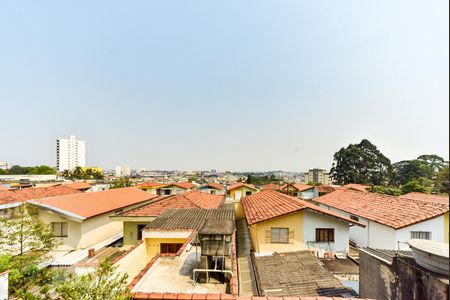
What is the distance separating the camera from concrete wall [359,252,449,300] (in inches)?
163

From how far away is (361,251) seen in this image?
7.41 meters

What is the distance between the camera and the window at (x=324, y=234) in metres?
13.8

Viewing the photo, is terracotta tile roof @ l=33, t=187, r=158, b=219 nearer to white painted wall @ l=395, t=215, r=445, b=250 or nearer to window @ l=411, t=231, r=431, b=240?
white painted wall @ l=395, t=215, r=445, b=250

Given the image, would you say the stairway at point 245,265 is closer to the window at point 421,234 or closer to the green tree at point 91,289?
the green tree at point 91,289

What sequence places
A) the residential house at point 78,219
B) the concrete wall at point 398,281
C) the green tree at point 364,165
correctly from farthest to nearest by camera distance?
the green tree at point 364,165
the residential house at point 78,219
the concrete wall at point 398,281

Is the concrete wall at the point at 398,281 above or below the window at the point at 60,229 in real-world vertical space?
above

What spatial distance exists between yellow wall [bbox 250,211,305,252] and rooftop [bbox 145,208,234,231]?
2460 mm

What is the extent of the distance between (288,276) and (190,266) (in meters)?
4.13

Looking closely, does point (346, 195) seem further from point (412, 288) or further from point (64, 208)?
point (64, 208)

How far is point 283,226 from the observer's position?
13773mm

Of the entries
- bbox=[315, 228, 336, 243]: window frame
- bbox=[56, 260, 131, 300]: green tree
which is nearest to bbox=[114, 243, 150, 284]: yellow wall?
bbox=[56, 260, 131, 300]: green tree

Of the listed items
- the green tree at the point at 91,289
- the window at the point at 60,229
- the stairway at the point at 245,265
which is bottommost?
the stairway at the point at 245,265

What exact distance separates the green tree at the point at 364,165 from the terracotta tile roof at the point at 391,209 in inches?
2045

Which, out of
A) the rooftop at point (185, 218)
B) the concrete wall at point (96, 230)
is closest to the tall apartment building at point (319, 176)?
the concrete wall at point (96, 230)
